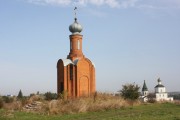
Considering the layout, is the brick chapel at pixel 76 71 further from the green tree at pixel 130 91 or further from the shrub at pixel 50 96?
the green tree at pixel 130 91

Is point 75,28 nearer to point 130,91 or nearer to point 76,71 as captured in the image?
point 76,71

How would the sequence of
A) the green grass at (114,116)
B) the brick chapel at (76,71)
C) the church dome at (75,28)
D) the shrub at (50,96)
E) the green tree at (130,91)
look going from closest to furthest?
the green grass at (114,116) < the shrub at (50,96) < the brick chapel at (76,71) < the church dome at (75,28) < the green tree at (130,91)

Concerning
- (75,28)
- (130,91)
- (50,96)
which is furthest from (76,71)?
(130,91)

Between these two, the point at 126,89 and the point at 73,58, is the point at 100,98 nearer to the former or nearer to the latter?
the point at 73,58

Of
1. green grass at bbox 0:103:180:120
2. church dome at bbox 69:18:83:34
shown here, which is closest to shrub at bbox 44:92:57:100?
church dome at bbox 69:18:83:34

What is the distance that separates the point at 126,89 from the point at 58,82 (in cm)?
771

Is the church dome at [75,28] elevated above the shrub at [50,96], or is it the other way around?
the church dome at [75,28]

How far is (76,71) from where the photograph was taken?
99.5ft

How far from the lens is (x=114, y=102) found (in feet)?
75.2

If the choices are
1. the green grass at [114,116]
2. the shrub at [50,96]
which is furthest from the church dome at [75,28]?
the green grass at [114,116]

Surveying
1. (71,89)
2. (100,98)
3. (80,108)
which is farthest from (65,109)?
(71,89)

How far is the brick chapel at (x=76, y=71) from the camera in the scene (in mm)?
30328

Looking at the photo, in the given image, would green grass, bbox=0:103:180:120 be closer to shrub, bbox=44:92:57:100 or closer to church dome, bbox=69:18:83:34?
shrub, bbox=44:92:57:100

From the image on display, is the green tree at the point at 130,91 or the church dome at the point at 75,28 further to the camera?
the green tree at the point at 130,91
